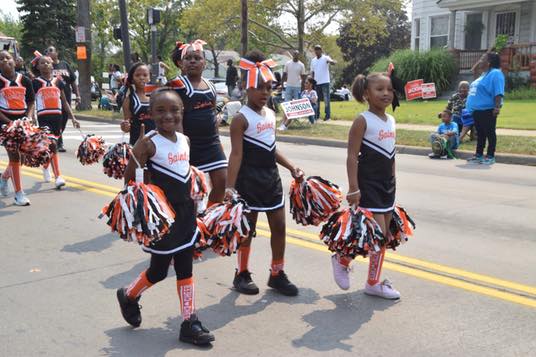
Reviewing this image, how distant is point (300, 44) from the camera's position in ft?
102

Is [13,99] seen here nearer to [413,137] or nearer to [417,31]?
[413,137]

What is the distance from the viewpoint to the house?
27586 mm

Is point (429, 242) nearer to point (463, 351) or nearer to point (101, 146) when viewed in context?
point (463, 351)

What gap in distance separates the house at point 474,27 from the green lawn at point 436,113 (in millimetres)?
4501

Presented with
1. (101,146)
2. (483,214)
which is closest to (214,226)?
(483,214)

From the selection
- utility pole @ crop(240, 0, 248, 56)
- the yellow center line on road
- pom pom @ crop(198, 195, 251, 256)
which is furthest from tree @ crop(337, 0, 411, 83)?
pom pom @ crop(198, 195, 251, 256)

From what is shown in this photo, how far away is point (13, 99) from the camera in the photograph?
8391mm

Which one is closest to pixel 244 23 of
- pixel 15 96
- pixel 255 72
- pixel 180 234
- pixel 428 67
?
pixel 428 67

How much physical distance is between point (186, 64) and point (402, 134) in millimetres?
10110

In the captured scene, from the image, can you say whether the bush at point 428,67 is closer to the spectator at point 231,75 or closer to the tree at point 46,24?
the spectator at point 231,75

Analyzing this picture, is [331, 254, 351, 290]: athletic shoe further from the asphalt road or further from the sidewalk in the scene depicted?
the sidewalk

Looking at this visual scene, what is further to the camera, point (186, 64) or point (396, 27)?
point (396, 27)

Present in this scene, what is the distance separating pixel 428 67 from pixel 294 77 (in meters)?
10.5

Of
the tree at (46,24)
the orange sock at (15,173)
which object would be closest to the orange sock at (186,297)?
the orange sock at (15,173)
